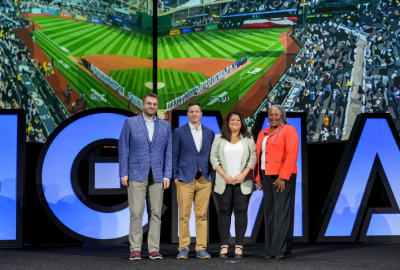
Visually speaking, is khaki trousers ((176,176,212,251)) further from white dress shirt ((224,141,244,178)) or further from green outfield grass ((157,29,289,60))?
green outfield grass ((157,29,289,60))

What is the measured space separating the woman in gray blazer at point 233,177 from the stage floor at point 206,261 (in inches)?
10.0

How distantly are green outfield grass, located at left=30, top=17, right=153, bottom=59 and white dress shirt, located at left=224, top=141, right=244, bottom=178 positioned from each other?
435cm

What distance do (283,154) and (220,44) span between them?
4.05 m

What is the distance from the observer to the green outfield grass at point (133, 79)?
23.0ft

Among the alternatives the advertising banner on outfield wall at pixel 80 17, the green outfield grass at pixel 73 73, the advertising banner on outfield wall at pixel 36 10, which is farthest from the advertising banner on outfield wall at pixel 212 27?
the advertising banner on outfield wall at pixel 36 10

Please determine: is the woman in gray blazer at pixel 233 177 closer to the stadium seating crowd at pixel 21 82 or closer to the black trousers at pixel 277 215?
the black trousers at pixel 277 215

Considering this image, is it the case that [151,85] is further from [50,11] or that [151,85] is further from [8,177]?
[8,177]

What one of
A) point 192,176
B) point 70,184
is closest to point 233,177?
point 192,176

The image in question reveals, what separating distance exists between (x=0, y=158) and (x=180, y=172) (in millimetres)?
1892

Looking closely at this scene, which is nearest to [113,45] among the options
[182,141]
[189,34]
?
[189,34]

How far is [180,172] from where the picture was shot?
3.30 metres

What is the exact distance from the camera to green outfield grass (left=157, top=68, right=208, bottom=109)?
693 cm

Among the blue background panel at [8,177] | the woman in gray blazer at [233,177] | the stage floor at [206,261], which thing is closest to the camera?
the stage floor at [206,261]

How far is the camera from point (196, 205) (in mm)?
3326
